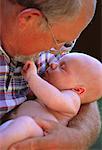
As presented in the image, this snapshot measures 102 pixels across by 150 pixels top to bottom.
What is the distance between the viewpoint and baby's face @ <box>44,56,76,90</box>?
1.66m

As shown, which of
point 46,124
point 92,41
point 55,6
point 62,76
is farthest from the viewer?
point 92,41

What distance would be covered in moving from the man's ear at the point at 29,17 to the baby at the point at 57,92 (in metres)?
0.19

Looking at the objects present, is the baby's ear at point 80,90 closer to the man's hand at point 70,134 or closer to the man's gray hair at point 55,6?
the man's hand at point 70,134

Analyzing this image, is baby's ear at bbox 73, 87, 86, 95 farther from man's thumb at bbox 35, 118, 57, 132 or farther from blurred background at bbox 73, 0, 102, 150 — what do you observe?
blurred background at bbox 73, 0, 102, 150

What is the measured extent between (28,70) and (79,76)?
220 millimetres

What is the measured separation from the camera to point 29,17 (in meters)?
1.46

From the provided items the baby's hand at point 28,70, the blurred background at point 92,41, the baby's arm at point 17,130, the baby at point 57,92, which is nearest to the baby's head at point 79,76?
the baby at point 57,92

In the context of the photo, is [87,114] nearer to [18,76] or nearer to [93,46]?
[18,76]

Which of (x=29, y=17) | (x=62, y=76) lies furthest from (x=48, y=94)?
(x=29, y=17)

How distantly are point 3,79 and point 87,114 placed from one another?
0.41 m

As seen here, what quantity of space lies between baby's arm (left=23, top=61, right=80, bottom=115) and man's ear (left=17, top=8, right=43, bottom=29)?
19 cm

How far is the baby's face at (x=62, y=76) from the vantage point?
1.66m

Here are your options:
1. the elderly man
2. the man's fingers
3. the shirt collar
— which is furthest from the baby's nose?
the man's fingers

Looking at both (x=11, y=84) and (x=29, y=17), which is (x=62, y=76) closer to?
(x=11, y=84)
